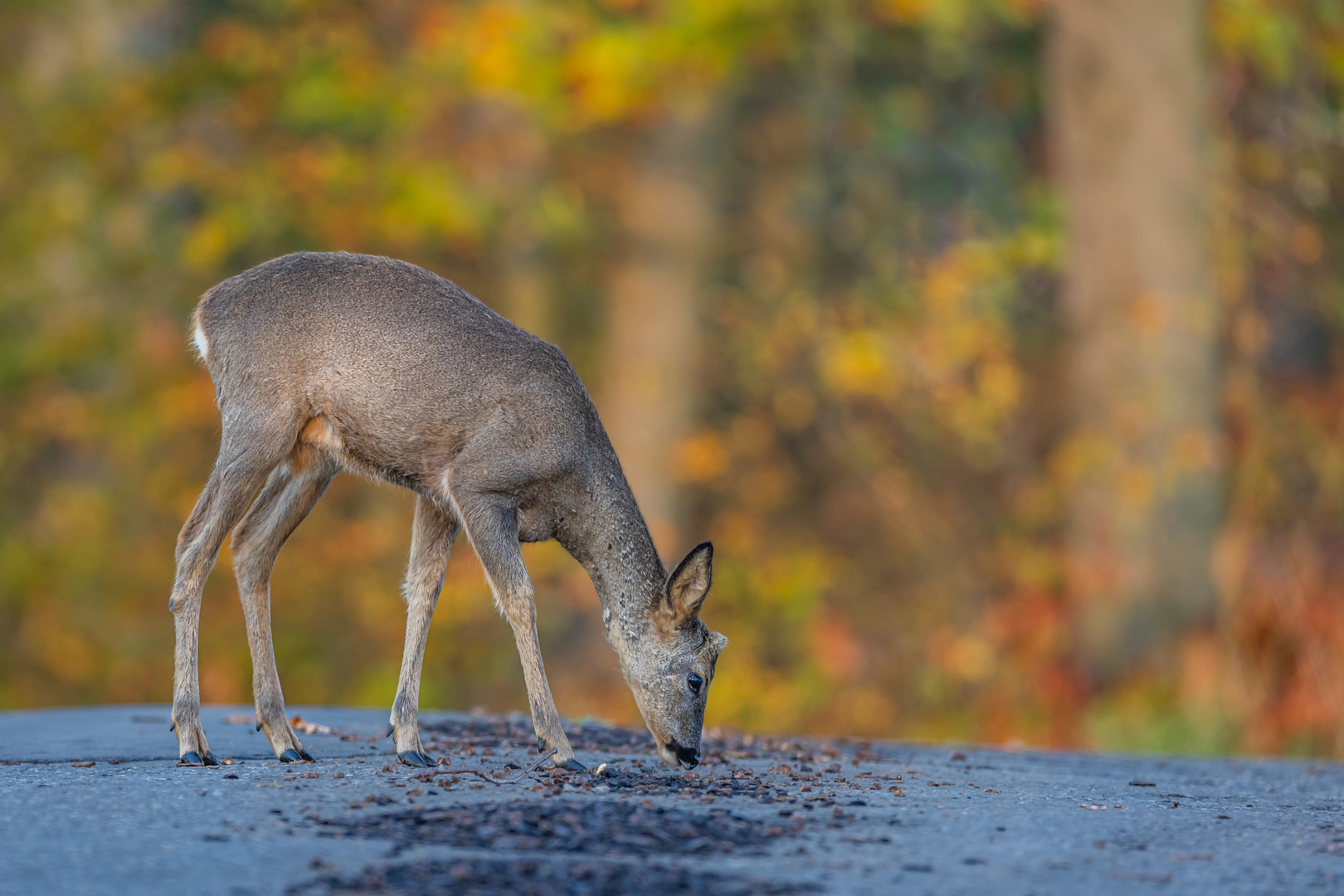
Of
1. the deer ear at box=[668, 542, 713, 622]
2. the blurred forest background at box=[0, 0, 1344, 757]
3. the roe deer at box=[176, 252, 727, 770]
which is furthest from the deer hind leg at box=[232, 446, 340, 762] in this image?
the blurred forest background at box=[0, 0, 1344, 757]

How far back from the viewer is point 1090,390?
15.6 metres

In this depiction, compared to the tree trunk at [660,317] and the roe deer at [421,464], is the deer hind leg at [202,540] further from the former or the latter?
the tree trunk at [660,317]

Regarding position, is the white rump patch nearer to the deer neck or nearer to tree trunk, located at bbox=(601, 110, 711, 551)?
the deer neck

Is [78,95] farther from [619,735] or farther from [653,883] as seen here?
[653,883]

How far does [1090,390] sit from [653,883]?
11519 millimetres

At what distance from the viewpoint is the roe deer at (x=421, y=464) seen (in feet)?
24.0

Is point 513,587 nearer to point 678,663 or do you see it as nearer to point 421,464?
point 421,464

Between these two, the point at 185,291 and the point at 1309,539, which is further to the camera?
the point at 185,291

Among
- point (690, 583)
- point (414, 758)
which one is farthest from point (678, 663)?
point (414, 758)

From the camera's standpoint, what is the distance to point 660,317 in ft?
63.1

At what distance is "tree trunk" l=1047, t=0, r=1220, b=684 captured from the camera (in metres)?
14.8

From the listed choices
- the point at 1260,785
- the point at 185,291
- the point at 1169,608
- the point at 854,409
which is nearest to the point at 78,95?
the point at 185,291

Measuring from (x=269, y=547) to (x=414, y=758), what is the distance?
4.59 feet

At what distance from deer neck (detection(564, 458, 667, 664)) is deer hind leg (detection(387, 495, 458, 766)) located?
0.61m
